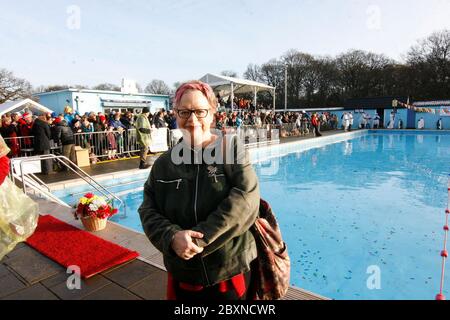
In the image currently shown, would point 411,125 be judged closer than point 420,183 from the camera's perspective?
No

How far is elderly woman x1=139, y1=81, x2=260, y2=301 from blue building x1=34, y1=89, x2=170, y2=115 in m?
14.7

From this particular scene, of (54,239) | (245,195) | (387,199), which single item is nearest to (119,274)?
(54,239)

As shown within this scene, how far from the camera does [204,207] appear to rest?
4.44 feet

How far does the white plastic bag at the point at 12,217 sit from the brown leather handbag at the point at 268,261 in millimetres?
2166

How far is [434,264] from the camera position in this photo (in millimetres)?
4285

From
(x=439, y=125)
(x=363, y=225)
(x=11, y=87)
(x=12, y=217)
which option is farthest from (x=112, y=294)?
(x=11, y=87)

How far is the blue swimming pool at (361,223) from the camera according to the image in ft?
13.1

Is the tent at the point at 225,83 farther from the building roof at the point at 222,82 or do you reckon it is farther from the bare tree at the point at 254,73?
the bare tree at the point at 254,73

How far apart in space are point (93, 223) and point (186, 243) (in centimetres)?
329

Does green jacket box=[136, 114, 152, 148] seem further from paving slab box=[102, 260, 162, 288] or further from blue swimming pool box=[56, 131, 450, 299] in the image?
paving slab box=[102, 260, 162, 288]

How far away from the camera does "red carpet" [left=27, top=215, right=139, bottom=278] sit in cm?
300

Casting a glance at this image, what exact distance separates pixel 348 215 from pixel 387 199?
185 centimetres

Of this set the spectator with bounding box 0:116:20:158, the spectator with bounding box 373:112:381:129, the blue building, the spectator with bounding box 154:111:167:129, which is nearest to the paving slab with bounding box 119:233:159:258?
the spectator with bounding box 0:116:20:158
